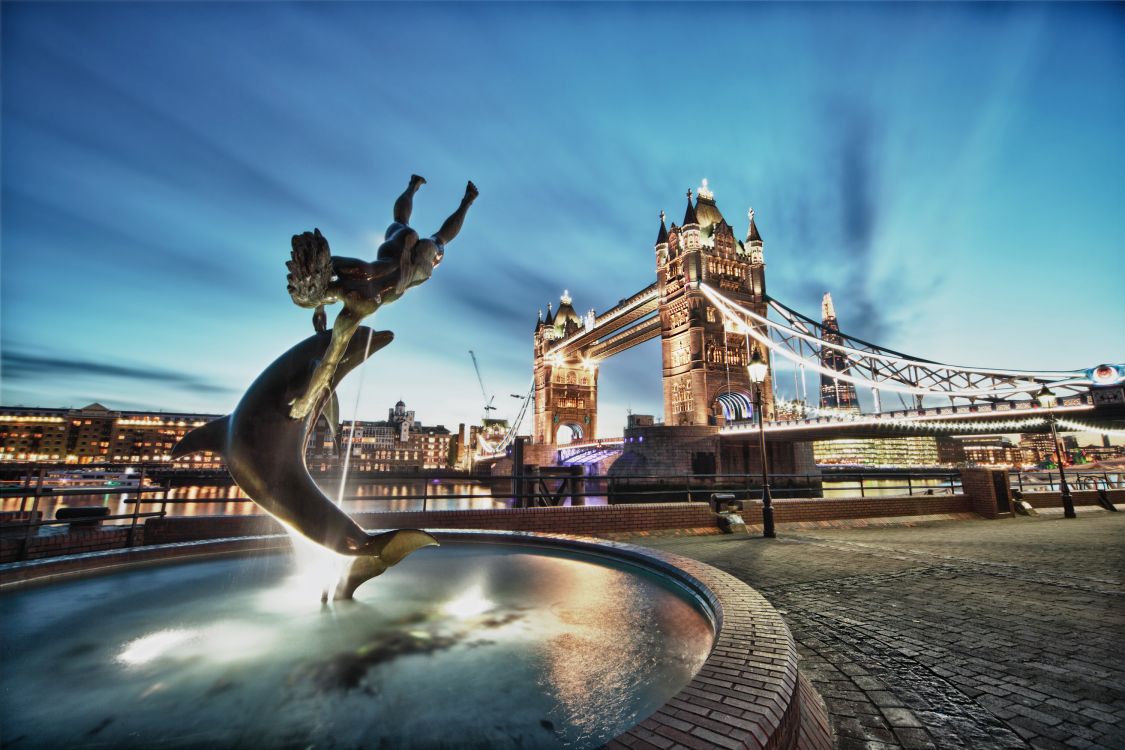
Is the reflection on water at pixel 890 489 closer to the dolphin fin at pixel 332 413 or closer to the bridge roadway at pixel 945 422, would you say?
the bridge roadway at pixel 945 422

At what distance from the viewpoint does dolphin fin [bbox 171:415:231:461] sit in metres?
4.11

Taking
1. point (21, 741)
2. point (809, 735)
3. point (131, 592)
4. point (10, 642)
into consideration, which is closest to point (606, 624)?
point (809, 735)

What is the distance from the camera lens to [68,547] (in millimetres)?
6012

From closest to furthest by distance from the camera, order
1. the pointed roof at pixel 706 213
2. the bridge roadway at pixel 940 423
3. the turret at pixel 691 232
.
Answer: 1. the bridge roadway at pixel 940 423
2. the turret at pixel 691 232
3. the pointed roof at pixel 706 213

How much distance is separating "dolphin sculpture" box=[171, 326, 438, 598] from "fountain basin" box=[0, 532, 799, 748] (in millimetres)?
466

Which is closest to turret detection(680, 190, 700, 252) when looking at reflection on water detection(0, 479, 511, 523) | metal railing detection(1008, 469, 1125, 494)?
reflection on water detection(0, 479, 511, 523)

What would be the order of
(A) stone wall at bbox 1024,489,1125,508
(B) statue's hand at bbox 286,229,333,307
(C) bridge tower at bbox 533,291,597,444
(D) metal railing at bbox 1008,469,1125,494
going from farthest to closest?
(C) bridge tower at bbox 533,291,597,444, (D) metal railing at bbox 1008,469,1125,494, (A) stone wall at bbox 1024,489,1125,508, (B) statue's hand at bbox 286,229,333,307

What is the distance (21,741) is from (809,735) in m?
3.33

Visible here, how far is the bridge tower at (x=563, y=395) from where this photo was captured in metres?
81.2

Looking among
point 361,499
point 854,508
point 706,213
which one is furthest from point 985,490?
point 706,213

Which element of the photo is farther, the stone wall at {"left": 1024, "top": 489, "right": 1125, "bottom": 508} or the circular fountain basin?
the stone wall at {"left": 1024, "top": 489, "right": 1125, "bottom": 508}

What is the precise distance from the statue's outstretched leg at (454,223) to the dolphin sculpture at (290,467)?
1.31 m

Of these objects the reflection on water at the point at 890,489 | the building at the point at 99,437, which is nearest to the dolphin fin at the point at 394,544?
the reflection on water at the point at 890,489

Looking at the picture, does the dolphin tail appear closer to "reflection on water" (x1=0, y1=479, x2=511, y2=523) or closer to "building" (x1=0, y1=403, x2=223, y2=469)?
"reflection on water" (x1=0, y1=479, x2=511, y2=523)
